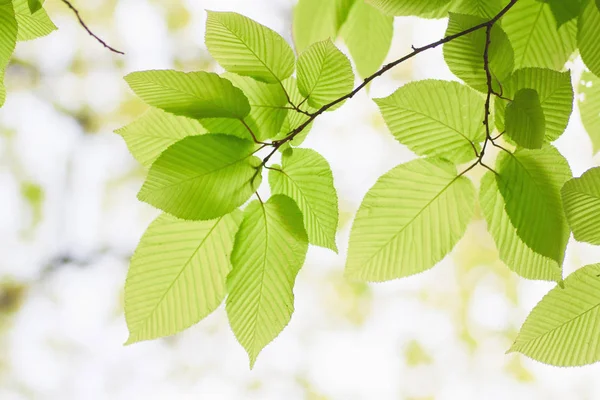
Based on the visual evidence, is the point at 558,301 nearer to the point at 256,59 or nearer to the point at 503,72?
the point at 503,72

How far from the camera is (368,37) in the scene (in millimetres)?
587

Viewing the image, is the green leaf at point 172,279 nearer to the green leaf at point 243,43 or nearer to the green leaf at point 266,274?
the green leaf at point 266,274

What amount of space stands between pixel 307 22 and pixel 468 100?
0.23 m

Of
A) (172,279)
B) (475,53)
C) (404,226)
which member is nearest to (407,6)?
(475,53)

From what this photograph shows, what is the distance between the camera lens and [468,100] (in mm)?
427

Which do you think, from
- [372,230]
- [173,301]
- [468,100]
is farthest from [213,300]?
[468,100]

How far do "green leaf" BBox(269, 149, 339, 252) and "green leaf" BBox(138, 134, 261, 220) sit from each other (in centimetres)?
4

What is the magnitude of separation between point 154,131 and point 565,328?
361 mm

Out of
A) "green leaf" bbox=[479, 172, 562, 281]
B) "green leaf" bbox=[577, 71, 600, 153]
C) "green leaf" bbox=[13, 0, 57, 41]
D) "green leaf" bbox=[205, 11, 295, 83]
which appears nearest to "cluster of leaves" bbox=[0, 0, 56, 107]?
"green leaf" bbox=[13, 0, 57, 41]

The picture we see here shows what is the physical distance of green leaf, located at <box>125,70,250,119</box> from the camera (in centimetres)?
37

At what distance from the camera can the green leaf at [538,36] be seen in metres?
0.46

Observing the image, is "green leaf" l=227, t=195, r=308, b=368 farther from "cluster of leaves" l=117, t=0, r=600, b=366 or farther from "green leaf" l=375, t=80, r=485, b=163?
"green leaf" l=375, t=80, r=485, b=163

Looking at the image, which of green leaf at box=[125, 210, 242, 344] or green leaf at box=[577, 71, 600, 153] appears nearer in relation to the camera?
green leaf at box=[125, 210, 242, 344]

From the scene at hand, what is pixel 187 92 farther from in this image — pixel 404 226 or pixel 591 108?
pixel 591 108
